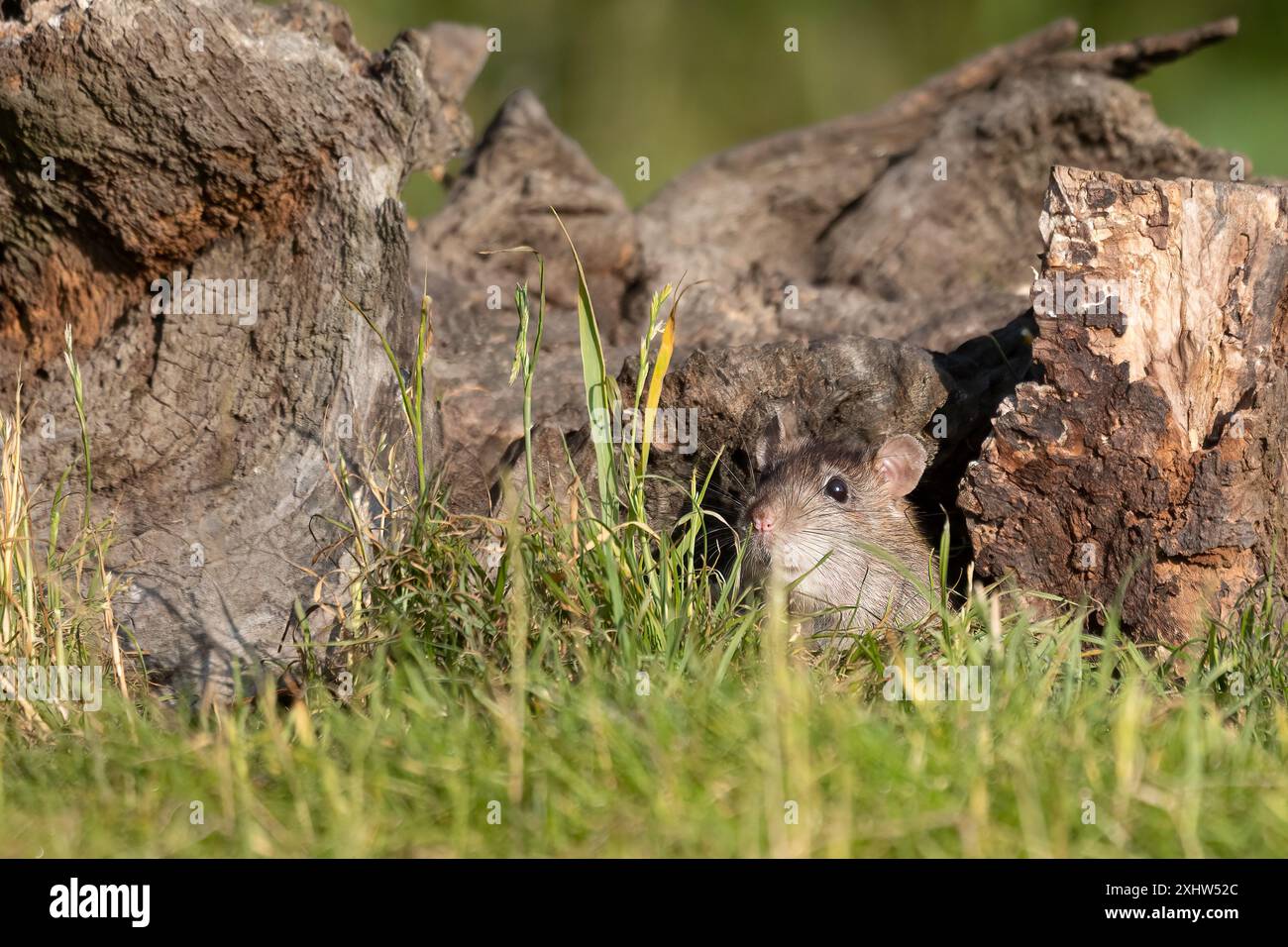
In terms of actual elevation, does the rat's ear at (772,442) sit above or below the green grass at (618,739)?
above

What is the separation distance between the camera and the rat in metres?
5.41

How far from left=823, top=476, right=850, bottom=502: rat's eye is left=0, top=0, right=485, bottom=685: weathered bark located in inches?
73.4

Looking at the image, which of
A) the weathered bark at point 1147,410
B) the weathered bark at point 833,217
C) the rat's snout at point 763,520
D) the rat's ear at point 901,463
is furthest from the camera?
the weathered bark at point 833,217

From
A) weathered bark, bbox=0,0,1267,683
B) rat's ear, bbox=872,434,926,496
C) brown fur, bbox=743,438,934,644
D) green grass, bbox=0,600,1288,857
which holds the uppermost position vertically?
weathered bark, bbox=0,0,1267,683

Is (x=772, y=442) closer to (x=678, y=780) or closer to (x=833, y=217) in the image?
(x=678, y=780)

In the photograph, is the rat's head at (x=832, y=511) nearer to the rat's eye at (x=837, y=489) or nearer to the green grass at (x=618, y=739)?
the rat's eye at (x=837, y=489)

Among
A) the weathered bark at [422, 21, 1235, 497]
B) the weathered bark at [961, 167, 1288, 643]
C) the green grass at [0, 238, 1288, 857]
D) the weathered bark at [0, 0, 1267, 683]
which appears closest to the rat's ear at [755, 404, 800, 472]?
the weathered bark at [0, 0, 1267, 683]

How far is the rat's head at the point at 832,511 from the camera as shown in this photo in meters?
5.41

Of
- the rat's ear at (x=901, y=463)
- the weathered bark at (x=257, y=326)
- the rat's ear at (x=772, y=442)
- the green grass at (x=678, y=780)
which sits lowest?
the green grass at (x=678, y=780)

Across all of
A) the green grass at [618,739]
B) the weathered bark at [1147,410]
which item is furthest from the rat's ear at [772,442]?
the green grass at [618,739]

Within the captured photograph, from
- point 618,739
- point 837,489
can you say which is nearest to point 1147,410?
point 837,489

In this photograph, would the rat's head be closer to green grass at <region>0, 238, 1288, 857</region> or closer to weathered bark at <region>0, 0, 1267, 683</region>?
weathered bark at <region>0, 0, 1267, 683</region>

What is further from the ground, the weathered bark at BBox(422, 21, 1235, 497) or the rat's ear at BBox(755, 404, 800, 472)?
the weathered bark at BBox(422, 21, 1235, 497)

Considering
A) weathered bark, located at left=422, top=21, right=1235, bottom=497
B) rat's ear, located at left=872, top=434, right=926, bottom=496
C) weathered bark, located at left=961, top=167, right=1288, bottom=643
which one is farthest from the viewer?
weathered bark, located at left=422, top=21, right=1235, bottom=497
